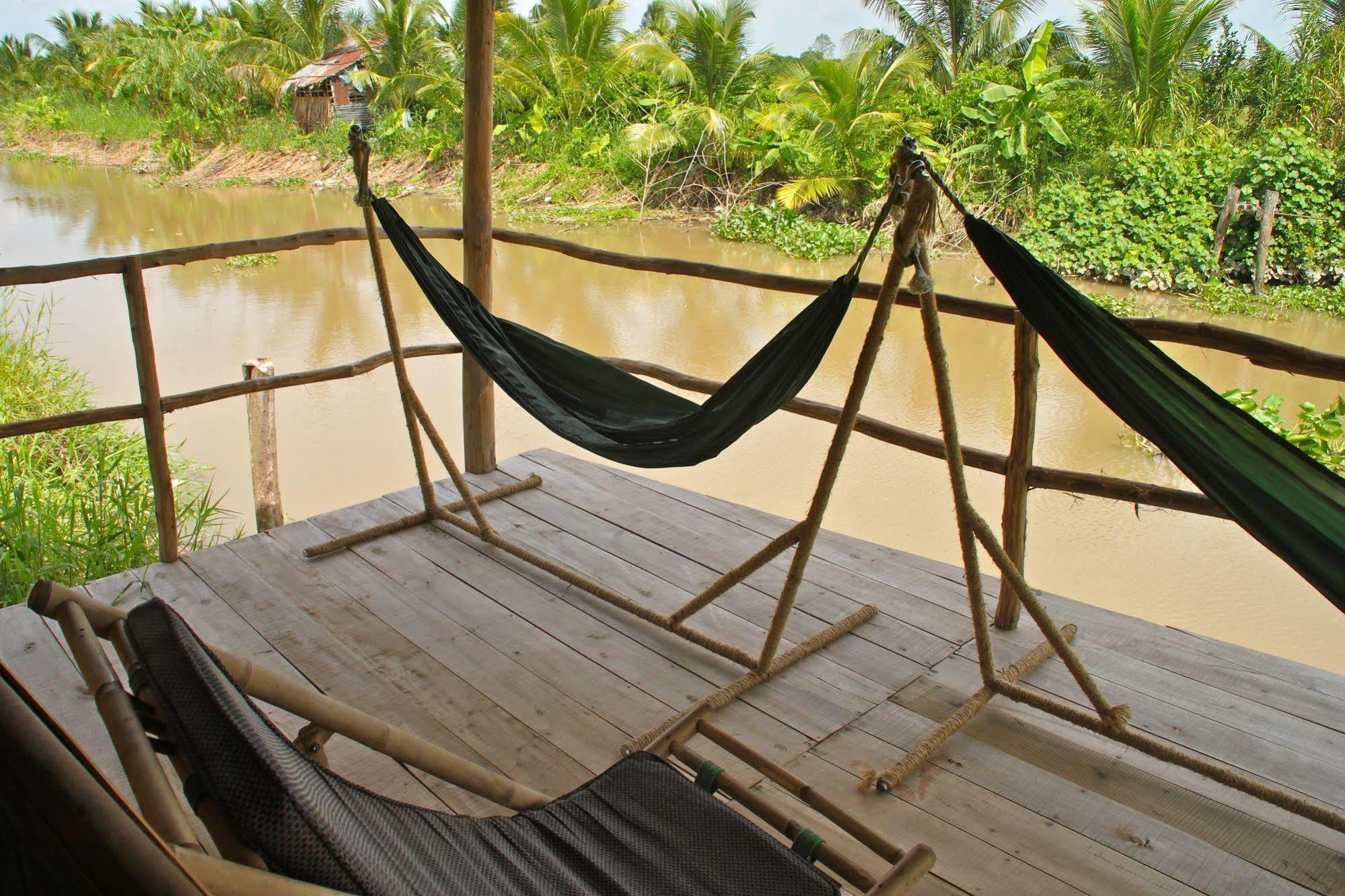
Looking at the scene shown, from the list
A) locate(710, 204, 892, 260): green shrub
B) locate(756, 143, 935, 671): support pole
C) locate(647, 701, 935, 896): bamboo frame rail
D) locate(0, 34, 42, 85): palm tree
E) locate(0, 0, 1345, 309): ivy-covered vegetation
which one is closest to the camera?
locate(647, 701, 935, 896): bamboo frame rail

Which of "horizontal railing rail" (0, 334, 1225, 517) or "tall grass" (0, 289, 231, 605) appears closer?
"horizontal railing rail" (0, 334, 1225, 517)

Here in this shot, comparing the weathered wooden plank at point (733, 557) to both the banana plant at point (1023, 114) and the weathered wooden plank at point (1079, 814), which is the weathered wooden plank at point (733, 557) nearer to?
the weathered wooden plank at point (1079, 814)

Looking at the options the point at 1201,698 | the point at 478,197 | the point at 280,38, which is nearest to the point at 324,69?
the point at 280,38

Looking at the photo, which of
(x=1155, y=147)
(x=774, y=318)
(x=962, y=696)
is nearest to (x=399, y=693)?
(x=962, y=696)

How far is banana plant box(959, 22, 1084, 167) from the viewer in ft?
31.3

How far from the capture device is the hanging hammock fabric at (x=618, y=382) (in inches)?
63.4

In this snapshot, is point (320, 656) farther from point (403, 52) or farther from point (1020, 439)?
point (403, 52)

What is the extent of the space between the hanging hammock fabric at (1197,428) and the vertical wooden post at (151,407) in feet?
5.89

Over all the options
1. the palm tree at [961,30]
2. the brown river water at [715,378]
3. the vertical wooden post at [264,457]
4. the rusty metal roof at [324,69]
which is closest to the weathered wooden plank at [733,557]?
the vertical wooden post at [264,457]

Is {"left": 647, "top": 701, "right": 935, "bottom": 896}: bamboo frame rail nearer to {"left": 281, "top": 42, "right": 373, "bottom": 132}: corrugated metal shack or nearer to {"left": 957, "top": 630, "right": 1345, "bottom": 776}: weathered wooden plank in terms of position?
{"left": 957, "top": 630, "right": 1345, "bottom": 776}: weathered wooden plank

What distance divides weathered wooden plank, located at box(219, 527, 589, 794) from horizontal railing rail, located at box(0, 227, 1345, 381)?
2.40ft

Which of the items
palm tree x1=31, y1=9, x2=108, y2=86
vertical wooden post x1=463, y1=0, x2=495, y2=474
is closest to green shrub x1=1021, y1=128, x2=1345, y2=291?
vertical wooden post x1=463, y1=0, x2=495, y2=474

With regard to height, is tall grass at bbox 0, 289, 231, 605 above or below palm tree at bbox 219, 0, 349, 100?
below

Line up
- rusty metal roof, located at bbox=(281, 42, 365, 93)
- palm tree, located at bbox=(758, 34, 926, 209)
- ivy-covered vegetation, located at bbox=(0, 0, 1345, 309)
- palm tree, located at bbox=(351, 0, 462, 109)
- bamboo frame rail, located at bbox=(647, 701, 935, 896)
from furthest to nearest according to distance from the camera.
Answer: rusty metal roof, located at bbox=(281, 42, 365, 93) < palm tree, located at bbox=(351, 0, 462, 109) < palm tree, located at bbox=(758, 34, 926, 209) < ivy-covered vegetation, located at bbox=(0, 0, 1345, 309) < bamboo frame rail, located at bbox=(647, 701, 935, 896)
